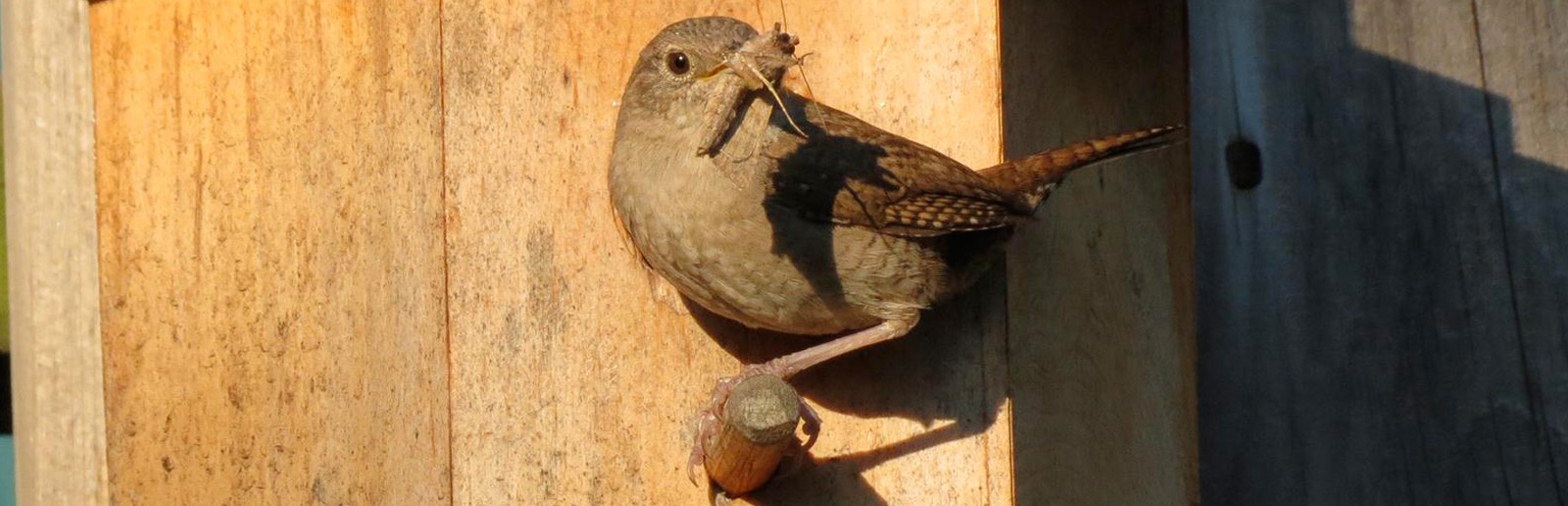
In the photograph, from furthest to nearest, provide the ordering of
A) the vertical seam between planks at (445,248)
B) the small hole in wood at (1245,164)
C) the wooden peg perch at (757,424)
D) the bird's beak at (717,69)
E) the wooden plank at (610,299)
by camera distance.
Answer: the small hole in wood at (1245,164)
the vertical seam between planks at (445,248)
the wooden plank at (610,299)
the bird's beak at (717,69)
the wooden peg perch at (757,424)

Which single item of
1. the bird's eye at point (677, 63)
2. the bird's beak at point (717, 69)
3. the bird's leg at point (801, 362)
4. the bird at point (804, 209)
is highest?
the bird's eye at point (677, 63)

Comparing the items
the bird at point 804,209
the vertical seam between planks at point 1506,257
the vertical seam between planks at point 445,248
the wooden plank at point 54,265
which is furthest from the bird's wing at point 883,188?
the wooden plank at point 54,265

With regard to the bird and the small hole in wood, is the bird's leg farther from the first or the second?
the small hole in wood

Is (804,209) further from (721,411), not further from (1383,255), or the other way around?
(1383,255)

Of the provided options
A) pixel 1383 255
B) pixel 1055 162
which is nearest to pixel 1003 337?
pixel 1055 162

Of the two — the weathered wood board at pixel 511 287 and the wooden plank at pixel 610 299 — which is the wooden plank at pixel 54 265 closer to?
the weathered wood board at pixel 511 287

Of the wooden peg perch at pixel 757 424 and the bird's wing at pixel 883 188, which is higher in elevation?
the bird's wing at pixel 883 188
